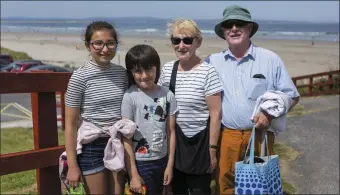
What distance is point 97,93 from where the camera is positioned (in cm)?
273

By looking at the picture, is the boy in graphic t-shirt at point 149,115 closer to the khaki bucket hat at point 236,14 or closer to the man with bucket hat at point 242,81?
the man with bucket hat at point 242,81

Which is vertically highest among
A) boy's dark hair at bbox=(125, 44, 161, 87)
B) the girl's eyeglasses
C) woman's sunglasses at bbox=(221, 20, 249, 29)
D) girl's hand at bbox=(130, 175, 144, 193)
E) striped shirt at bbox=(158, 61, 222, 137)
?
woman's sunglasses at bbox=(221, 20, 249, 29)

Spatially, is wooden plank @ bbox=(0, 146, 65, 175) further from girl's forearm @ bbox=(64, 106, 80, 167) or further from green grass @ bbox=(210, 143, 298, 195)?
green grass @ bbox=(210, 143, 298, 195)

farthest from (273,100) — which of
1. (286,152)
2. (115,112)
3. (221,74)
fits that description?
(286,152)

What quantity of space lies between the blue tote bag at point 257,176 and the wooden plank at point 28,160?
1.40 metres

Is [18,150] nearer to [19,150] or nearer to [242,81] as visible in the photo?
[19,150]

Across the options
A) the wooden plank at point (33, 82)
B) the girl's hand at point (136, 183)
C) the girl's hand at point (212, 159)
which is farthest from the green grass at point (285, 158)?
the wooden plank at point (33, 82)

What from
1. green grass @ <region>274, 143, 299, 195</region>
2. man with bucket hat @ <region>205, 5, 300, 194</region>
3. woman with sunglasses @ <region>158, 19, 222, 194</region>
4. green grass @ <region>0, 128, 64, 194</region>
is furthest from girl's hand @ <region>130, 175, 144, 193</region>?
green grass @ <region>274, 143, 299, 195</region>

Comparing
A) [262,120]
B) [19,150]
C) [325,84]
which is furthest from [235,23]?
[325,84]

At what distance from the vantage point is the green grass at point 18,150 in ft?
16.1

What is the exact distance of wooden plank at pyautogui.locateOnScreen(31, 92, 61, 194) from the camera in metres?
3.23

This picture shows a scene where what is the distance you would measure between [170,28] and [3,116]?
11299 millimetres

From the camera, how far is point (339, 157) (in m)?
6.55

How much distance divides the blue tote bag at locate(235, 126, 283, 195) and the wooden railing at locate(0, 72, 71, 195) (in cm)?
139
